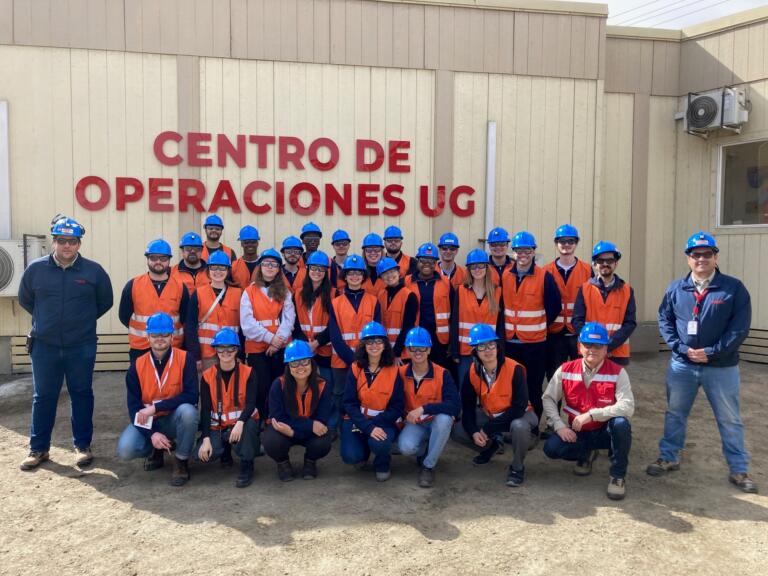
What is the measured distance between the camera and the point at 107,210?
7.55 meters

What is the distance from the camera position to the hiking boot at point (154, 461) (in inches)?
178

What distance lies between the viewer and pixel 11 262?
7.20m

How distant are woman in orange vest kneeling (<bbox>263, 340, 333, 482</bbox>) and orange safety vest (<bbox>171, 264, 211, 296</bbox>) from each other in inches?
56.7

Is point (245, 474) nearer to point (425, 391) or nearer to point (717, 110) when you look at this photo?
point (425, 391)

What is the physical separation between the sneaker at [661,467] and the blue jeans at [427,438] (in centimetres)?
159

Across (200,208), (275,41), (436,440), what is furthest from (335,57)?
(436,440)

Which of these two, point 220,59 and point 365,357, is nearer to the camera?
point 365,357

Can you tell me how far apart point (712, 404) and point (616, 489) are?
3.47ft

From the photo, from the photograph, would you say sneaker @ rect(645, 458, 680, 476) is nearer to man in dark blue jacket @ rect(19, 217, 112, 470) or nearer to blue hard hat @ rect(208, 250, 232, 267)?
blue hard hat @ rect(208, 250, 232, 267)

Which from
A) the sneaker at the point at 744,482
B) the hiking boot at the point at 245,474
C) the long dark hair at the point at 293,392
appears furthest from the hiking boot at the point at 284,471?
the sneaker at the point at 744,482

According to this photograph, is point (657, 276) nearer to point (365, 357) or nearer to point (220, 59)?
point (365, 357)

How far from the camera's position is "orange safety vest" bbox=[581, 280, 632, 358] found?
495 centimetres

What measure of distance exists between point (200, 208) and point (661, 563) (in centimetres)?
651

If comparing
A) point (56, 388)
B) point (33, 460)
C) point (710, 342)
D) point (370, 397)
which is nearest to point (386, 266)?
point (370, 397)
